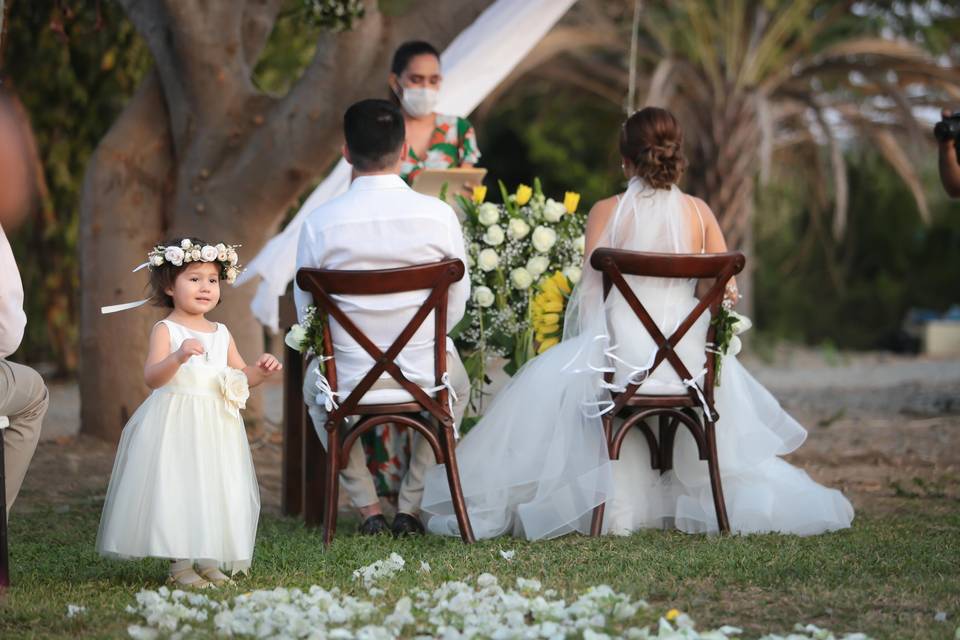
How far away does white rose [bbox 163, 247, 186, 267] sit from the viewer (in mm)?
3975

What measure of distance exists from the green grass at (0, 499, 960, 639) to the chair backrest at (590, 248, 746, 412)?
0.68 meters

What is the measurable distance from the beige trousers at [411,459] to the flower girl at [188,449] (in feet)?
2.46

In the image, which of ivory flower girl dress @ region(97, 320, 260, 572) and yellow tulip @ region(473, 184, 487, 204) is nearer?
ivory flower girl dress @ region(97, 320, 260, 572)

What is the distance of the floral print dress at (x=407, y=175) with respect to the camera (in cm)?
554

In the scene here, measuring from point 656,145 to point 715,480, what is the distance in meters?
1.28

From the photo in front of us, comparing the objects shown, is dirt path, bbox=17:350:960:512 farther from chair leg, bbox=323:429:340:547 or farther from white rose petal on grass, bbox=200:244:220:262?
white rose petal on grass, bbox=200:244:220:262

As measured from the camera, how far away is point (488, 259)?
5.35 metres

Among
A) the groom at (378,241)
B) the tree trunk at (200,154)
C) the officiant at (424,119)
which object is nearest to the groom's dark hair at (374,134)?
the groom at (378,241)

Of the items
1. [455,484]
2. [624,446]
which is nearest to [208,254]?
[455,484]

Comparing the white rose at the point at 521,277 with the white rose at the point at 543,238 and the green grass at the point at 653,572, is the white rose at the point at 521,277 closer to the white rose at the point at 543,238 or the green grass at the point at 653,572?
the white rose at the point at 543,238

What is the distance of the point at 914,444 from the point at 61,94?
24.5ft

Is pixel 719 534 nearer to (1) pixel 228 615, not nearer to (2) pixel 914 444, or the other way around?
(1) pixel 228 615

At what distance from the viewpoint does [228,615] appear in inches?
132

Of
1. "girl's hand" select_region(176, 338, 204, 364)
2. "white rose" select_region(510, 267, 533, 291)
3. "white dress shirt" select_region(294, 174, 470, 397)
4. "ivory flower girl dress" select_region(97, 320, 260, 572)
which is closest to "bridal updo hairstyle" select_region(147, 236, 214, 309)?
"ivory flower girl dress" select_region(97, 320, 260, 572)
